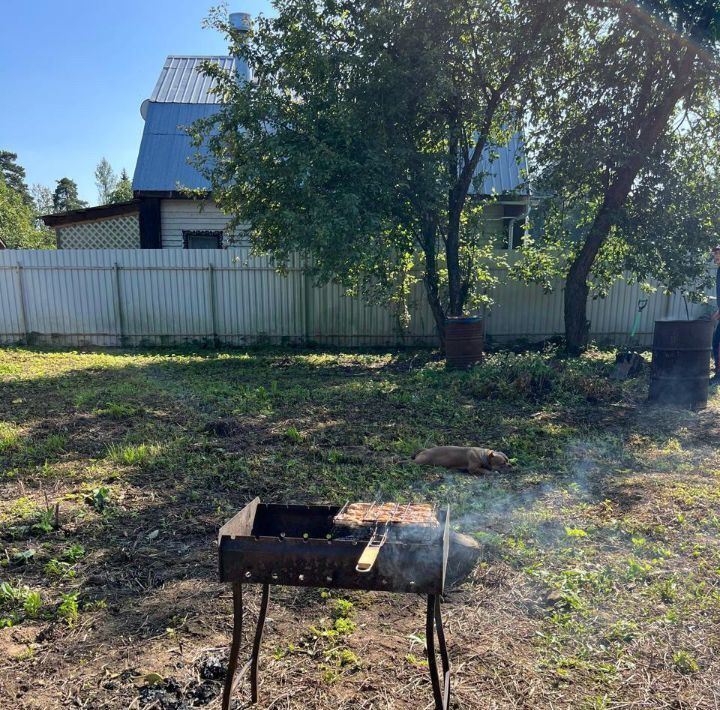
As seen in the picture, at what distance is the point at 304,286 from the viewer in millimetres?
10742

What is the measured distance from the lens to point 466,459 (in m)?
4.31

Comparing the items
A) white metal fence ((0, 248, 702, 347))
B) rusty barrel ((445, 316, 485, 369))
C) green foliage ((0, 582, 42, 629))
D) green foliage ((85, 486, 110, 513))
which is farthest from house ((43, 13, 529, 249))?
green foliage ((0, 582, 42, 629))

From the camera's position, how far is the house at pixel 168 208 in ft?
40.0

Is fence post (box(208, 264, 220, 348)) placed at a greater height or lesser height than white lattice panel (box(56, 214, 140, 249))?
lesser

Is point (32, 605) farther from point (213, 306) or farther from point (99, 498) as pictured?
point (213, 306)

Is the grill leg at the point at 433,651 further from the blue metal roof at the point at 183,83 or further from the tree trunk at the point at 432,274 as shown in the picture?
the blue metal roof at the point at 183,83

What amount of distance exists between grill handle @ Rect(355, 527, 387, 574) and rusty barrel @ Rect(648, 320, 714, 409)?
5542 millimetres

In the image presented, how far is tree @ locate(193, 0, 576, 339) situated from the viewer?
7.57 metres

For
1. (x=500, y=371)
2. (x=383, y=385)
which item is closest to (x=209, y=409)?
(x=383, y=385)

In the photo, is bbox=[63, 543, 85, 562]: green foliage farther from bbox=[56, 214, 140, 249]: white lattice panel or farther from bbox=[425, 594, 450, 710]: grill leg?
bbox=[56, 214, 140, 249]: white lattice panel

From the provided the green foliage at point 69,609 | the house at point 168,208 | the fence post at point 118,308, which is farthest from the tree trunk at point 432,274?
the green foliage at point 69,609

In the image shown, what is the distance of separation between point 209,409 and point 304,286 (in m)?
5.17

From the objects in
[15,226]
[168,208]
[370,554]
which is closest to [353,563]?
[370,554]

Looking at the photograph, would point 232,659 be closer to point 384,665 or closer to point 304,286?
point 384,665
